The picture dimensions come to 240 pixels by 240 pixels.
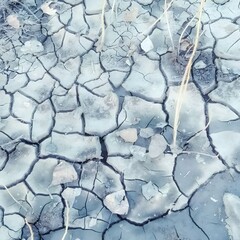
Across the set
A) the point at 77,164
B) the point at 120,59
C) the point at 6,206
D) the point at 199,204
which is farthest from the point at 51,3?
the point at 199,204

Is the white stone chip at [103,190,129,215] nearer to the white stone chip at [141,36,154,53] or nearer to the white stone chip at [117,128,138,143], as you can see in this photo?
the white stone chip at [117,128,138,143]

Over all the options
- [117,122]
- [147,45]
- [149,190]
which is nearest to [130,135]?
[117,122]

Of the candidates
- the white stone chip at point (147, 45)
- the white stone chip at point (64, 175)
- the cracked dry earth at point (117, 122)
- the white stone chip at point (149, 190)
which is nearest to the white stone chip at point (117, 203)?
the cracked dry earth at point (117, 122)

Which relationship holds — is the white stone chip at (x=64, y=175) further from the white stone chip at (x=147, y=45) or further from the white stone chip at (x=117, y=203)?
the white stone chip at (x=147, y=45)

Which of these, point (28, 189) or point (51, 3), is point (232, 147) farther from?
point (51, 3)

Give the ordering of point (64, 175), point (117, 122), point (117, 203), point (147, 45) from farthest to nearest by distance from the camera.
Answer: point (147, 45) < point (117, 122) < point (64, 175) < point (117, 203)

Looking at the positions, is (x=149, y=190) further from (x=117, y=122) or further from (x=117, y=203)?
(x=117, y=122)

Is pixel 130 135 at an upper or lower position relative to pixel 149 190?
upper

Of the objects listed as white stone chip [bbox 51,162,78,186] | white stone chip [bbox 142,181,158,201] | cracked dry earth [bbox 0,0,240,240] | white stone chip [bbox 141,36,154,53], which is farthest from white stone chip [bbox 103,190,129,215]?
white stone chip [bbox 141,36,154,53]
